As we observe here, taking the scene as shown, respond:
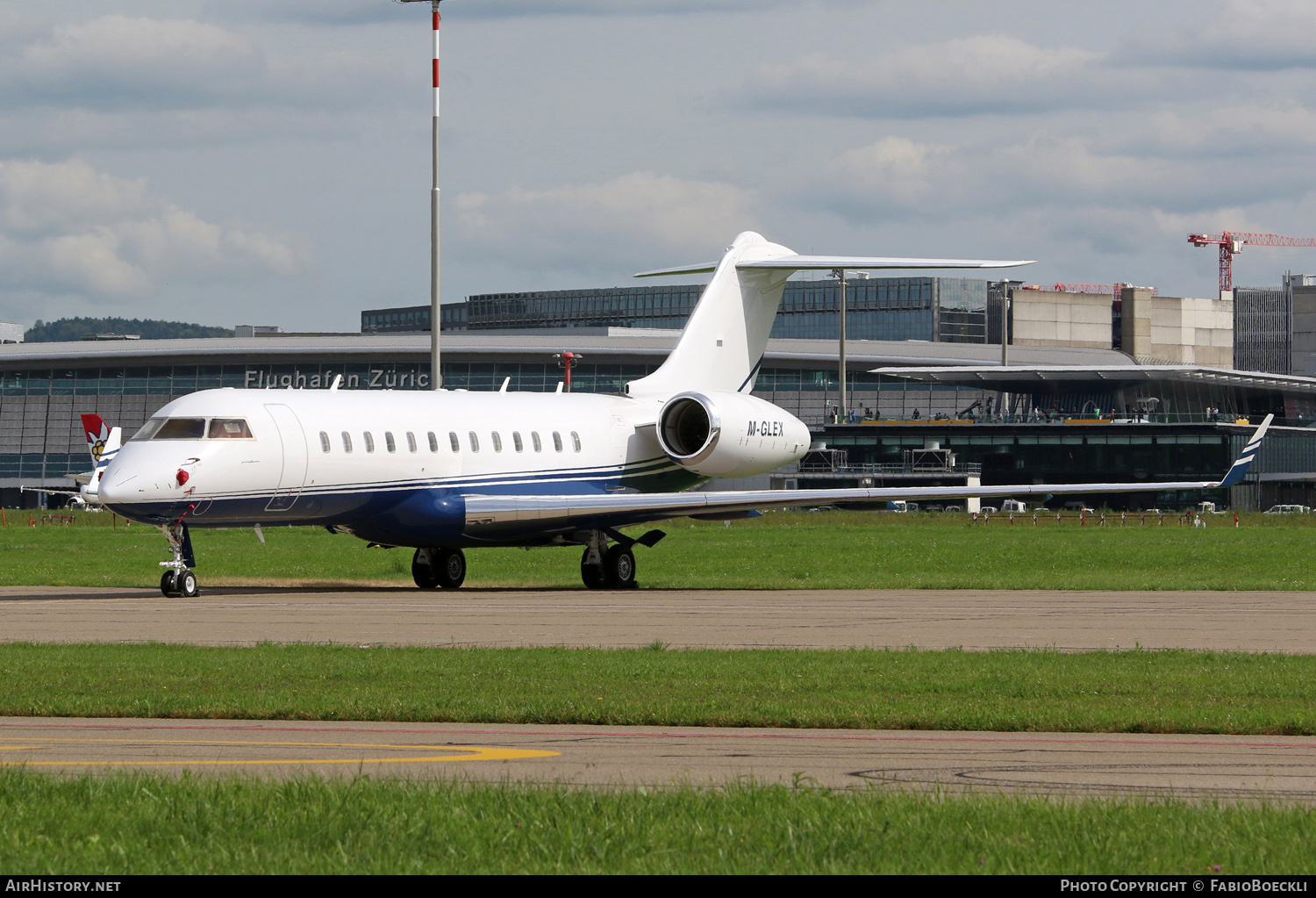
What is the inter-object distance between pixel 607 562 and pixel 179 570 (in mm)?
8850

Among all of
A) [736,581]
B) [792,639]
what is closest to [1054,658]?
[792,639]

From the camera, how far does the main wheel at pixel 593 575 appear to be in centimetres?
3375

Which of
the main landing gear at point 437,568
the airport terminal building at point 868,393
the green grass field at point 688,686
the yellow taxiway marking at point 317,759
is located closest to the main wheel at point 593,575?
the main landing gear at point 437,568

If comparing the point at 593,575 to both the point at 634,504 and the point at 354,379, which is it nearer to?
the point at 634,504

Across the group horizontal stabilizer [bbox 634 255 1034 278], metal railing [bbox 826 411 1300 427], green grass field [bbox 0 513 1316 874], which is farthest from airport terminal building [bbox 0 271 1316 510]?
green grass field [bbox 0 513 1316 874]

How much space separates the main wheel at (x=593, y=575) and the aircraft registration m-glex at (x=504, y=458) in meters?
0.04

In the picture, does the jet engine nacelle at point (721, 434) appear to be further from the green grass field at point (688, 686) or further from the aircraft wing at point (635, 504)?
the green grass field at point (688, 686)

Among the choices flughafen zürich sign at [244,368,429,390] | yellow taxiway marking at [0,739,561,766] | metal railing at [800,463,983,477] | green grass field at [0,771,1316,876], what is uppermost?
flughafen zürich sign at [244,368,429,390]

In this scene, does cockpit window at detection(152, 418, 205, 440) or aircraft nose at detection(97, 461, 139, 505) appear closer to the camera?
aircraft nose at detection(97, 461, 139, 505)

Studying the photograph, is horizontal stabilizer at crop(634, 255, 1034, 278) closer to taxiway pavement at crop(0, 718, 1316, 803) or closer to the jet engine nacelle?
the jet engine nacelle

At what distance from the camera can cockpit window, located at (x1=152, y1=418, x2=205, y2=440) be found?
28.1 meters

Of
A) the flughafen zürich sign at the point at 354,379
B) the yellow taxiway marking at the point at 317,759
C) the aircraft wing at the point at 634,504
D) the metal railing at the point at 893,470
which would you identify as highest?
the flughafen zürich sign at the point at 354,379

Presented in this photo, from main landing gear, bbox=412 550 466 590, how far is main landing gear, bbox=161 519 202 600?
19.1 ft

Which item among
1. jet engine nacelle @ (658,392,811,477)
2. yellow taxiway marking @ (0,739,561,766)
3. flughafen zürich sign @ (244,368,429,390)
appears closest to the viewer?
yellow taxiway marking @ (0,739,561,766)
